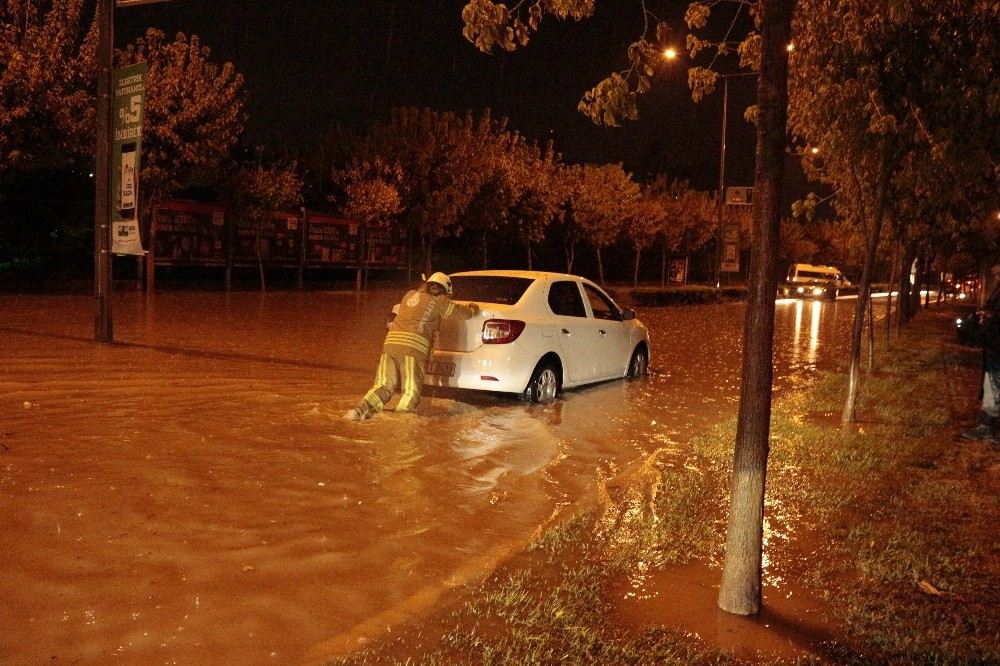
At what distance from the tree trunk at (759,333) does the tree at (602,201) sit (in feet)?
124

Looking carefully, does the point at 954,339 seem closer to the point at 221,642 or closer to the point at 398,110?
the point at 398,110

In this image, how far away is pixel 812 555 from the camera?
5.83 m

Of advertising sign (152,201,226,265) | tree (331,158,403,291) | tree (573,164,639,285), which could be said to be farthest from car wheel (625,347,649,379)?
tree (573,164,639,285)

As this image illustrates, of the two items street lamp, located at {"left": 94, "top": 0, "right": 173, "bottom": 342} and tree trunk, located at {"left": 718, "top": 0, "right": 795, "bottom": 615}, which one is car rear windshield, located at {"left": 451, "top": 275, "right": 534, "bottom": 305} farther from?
tree trunk, located at {"left": 718, "top": 0, "right": 795, "bottom": 615}

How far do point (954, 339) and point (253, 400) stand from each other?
21.1m

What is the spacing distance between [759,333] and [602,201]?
3904cm

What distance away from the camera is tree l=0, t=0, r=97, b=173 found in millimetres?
20312

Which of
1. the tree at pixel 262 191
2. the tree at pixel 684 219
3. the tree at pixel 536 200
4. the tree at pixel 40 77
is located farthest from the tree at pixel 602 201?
the tree at pixel 40 77

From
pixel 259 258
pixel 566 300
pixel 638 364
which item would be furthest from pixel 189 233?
pixel 566 300

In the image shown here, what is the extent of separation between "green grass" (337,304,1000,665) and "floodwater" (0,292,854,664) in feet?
1.21

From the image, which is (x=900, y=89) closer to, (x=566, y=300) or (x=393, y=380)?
(x=566, y=300)

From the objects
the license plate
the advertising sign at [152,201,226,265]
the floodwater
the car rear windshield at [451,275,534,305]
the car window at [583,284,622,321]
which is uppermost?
the advertising sign at [152,201,226,265]

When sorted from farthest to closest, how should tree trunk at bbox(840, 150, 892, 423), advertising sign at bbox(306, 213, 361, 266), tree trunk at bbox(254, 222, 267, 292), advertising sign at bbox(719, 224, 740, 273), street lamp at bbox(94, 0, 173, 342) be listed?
1. advertising sign at bbox(719, 224, 740, 273)
2. advertising sign at bbox(306, 213, 361, 266)
3. tree trunk at bbox(254, 222, 267, 292)
4. street lamp at bbox(94, 0, 173, 342)
5. tree trunk at bbox(840, 150, 892, 423)

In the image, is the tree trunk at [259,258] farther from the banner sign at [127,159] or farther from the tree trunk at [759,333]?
the tree trunk at [759,333]
